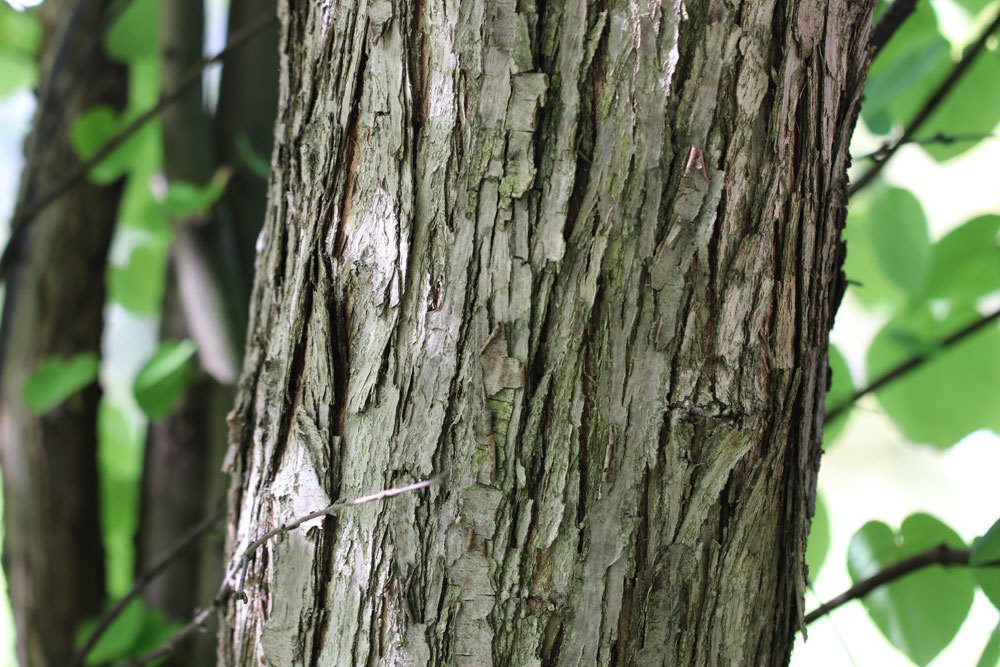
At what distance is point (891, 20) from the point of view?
0.78 m

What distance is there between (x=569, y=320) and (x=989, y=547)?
1.25 feet

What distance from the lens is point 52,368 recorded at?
1.10 metres

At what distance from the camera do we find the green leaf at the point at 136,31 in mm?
1126

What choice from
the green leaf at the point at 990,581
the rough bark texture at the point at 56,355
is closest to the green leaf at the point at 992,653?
the green leaf at the point at 990,581

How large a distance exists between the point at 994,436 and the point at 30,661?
1282 mm

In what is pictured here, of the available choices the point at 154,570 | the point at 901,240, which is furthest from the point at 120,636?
the point at 901,240

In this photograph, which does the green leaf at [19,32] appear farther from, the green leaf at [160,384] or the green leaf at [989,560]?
the green leaf at [989,560]

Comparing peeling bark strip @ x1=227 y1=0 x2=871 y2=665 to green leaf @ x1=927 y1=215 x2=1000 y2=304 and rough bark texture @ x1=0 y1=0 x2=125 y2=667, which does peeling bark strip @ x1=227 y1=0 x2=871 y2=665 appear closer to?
green leaf @ x1=927 y1=215 x2=1000 y2=304

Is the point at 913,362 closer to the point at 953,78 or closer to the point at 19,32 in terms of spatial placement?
the point at 953,78

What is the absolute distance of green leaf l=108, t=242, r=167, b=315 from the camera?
1.37m

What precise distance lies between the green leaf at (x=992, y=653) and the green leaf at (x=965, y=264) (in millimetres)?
403

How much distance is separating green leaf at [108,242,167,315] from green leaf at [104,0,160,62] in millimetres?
337

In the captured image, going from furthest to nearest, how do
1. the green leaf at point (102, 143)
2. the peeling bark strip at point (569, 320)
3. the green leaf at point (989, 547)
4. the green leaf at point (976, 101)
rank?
the green leaf at point (102, 143)
the green leaf at point (976, 101)
the green leaf at point (989, 547)
the peeling bark strip at point (569, 320)

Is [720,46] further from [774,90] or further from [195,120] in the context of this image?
[195,120]
